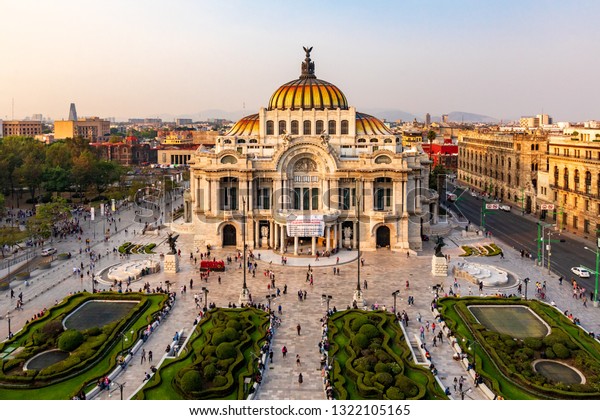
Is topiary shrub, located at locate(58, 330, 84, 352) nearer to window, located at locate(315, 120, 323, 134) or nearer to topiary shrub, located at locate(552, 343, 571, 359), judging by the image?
topiary shrub, located at locate(552, 343, 571, 359)

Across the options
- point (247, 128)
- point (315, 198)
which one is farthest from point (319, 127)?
point (315, 198)

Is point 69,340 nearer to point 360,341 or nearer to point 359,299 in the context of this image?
point 360,341

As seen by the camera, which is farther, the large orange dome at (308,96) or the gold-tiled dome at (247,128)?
the gold-tiled dome at (247,128)

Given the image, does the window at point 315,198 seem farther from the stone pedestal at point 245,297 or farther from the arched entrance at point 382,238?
the stone pedestal at point 245,297

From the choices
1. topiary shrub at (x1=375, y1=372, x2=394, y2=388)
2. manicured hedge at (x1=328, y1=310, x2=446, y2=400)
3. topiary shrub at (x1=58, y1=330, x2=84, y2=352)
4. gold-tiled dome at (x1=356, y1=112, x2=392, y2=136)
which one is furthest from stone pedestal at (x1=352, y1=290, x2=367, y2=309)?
gold-tiled dome at (x1=356, y1=112, x2=392, y2=136)

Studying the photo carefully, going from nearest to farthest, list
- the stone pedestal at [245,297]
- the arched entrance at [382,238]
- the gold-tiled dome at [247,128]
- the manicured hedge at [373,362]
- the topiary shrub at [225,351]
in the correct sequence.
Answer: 1. the manicured hedge at [373,362]
2. the topiary shrub at [225,351]
3. the stone pedestal at [245,297]
4. the arched entrance at [382,238]
5. the gold-tiled dome at [247,128]

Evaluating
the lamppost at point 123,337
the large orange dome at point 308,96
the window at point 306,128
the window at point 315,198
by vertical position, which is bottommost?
the lamppost at point 123,337

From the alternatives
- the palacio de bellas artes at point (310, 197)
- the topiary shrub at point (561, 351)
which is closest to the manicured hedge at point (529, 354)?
the topiary shrub at point (561, 351)
